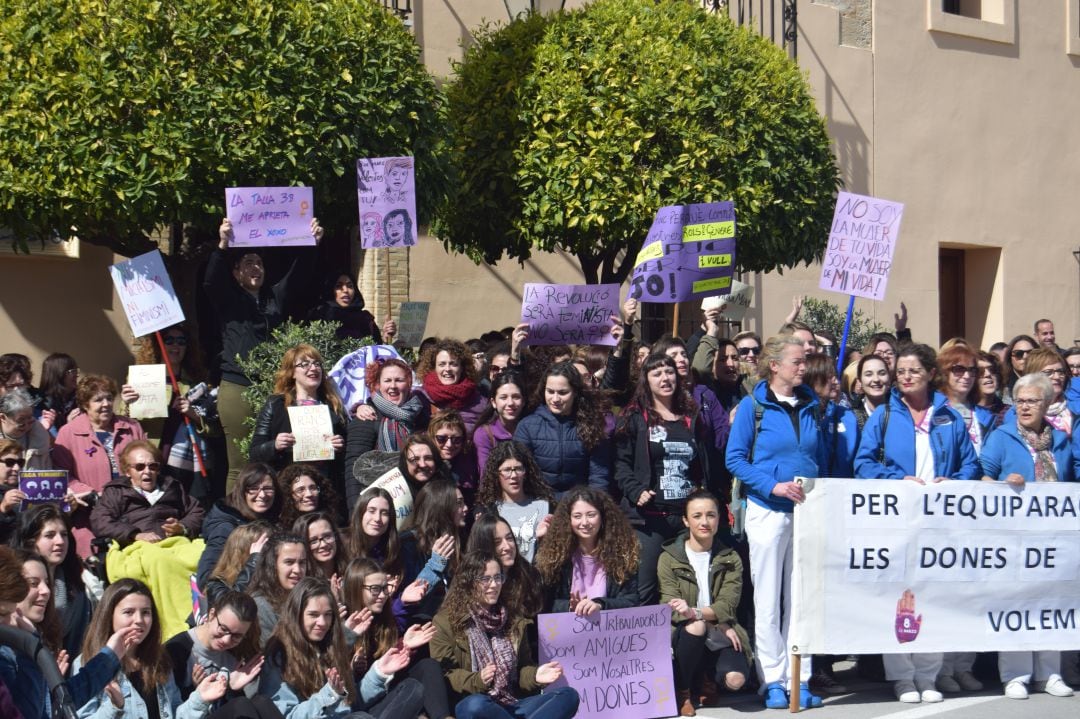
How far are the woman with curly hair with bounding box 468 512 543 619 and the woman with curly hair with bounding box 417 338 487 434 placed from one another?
1454 mm

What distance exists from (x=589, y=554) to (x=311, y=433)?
178cm

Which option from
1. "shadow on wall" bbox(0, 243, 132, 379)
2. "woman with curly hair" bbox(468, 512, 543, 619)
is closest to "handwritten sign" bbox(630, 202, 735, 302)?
"woman with curly hair" bbox(468, 512, 543, 619)

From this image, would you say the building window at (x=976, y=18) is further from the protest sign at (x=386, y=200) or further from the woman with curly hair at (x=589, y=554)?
the woman with curly hair at (x=589, y=554)

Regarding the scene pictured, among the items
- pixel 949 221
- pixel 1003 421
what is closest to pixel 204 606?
pixel 1003 421

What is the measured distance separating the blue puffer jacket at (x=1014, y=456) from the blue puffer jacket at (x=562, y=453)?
2231 millimetres

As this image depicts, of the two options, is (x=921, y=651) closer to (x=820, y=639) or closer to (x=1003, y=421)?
(x=820, y=639)

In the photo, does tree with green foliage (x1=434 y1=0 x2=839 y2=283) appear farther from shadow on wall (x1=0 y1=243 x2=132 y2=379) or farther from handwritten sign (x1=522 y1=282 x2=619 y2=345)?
shadow on wall (x1=0 y1=243 x2=132 y2=379)

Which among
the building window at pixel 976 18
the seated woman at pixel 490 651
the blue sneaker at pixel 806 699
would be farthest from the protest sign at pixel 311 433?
the building window at pixel 976 18

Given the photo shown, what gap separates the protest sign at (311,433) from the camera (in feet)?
28.2

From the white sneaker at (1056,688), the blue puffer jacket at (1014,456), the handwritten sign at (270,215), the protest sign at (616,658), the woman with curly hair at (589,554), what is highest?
the handwritten sign at (270,215)

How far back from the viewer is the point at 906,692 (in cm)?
833

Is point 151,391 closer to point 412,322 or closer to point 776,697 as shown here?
point 412,322

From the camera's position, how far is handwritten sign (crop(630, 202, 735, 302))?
1044 centimetres

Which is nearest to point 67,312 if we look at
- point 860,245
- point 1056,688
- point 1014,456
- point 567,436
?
point 567,436
